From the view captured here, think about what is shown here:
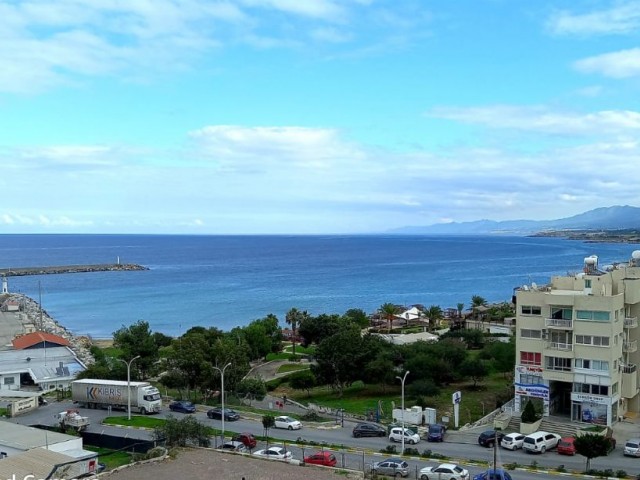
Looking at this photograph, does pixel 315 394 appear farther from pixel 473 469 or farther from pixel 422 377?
pixel 473 469

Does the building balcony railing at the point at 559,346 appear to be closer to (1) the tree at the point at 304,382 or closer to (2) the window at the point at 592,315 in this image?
(2) the window at the point at 592,315

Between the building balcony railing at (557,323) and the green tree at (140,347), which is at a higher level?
the building balcony railing at (557,323)

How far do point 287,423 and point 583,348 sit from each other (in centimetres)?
1764

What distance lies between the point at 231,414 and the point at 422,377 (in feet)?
50.6

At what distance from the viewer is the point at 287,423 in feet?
120

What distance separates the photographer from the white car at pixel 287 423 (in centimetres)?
3641

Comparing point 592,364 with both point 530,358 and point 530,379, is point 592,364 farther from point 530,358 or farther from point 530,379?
point 530,379

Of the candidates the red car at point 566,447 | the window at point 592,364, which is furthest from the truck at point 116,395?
the window at point 592,364

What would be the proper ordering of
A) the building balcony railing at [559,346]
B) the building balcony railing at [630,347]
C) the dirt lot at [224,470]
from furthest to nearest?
1. the building balcony railing at [630,347]
2. the building balcony railing at [559,346]
3. the dirt lot at [224,470]

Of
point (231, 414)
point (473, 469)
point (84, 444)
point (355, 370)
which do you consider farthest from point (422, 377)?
point (84, 444)

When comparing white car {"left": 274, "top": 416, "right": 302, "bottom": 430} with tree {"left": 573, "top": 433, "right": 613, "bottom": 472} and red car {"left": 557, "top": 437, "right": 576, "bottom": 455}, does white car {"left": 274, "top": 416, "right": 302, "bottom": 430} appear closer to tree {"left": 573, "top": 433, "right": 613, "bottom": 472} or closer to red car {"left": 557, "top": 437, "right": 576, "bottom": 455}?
red car {"left": 557, "top": 437, "right": 576, "bottom": 455}

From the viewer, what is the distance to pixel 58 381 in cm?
5394

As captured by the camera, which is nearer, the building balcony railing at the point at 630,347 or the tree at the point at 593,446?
the tree at the point at 593,446

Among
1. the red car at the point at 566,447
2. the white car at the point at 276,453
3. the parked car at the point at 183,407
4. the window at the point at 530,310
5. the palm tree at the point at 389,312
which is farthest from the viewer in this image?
the palm tree at the point at 389,312
